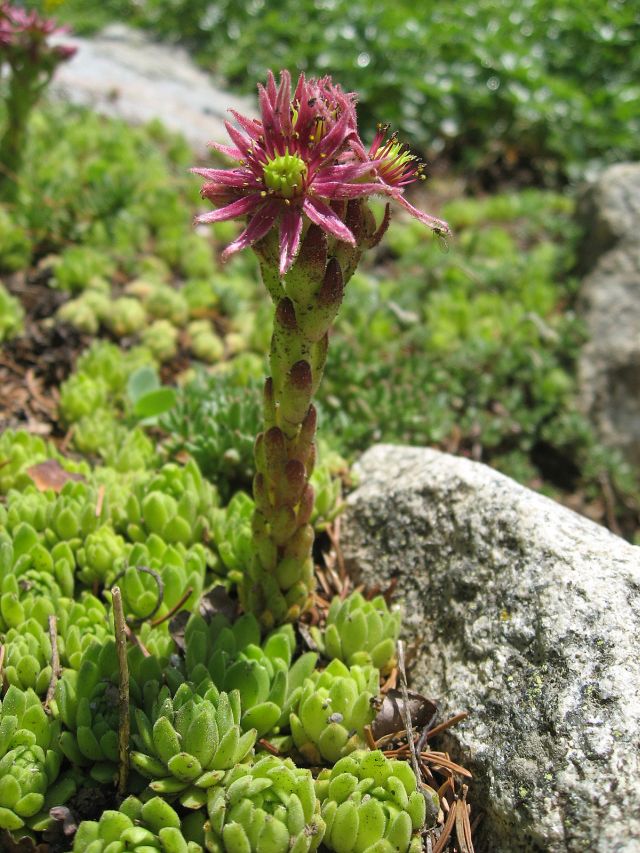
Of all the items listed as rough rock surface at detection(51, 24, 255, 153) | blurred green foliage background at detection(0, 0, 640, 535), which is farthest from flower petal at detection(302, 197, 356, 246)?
rough rock surface at detection(51, 24, 255, 153)

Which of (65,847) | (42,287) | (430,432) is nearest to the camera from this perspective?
(65,847)

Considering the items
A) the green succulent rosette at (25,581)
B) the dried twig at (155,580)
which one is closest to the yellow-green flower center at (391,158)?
the dried twig at (155,580)

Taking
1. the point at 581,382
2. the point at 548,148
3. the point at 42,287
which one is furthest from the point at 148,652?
the point at 548,148

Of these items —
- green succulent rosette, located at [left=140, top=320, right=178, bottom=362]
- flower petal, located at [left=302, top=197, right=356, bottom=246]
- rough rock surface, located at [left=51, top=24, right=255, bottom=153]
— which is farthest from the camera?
rough rock surface, located at [left=51, top=24, right=255, bottom=153]

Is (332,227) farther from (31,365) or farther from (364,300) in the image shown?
(364,300)

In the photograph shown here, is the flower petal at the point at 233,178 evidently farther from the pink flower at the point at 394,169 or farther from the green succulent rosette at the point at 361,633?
the green succulent rosette at the point at 361,633

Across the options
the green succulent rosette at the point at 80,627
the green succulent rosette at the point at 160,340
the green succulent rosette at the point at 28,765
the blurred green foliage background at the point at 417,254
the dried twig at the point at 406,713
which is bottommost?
the green succulent rosette at the point at 28,765

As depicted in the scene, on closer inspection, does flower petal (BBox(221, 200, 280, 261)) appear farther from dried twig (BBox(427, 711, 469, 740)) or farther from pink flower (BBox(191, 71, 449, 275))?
dried twig (BBox(427, 711, 469, 740))
